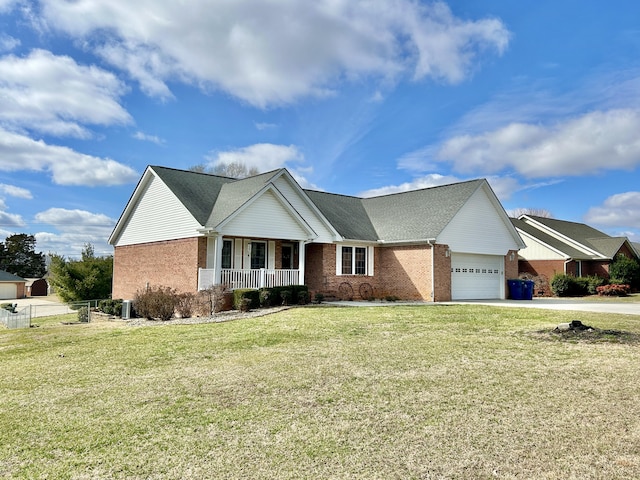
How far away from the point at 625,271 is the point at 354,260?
24.0m

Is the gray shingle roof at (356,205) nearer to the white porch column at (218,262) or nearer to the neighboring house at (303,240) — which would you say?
the neighboring house at (303,240)

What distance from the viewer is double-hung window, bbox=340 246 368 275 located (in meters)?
23.8

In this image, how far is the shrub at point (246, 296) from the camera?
17594mm

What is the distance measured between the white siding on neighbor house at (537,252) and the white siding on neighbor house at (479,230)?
8.52 metres

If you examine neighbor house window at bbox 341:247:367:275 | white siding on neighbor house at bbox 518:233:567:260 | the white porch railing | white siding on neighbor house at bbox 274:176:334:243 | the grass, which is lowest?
the grass

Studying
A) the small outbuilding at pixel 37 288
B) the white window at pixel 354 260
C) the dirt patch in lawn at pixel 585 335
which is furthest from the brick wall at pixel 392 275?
the small outbuilding at pixel 37 288

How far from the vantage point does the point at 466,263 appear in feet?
80.8

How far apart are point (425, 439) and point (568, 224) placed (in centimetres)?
4263

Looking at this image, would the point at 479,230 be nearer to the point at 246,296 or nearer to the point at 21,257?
the point at 246,296

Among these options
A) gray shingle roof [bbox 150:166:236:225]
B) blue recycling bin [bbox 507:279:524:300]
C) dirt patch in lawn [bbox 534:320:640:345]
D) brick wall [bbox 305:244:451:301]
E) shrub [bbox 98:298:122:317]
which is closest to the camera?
dirt patch in lawn [bbox 534:320:640:345]

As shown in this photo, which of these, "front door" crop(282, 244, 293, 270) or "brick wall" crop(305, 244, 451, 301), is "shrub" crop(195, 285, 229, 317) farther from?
"front door" crop(282, 244, 293, 270)

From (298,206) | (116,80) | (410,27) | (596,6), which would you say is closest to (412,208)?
(298,206)

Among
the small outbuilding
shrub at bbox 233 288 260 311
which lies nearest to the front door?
shrub at bbox 233 288 260 311

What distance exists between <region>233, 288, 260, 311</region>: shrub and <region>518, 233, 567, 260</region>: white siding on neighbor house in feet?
81.9
